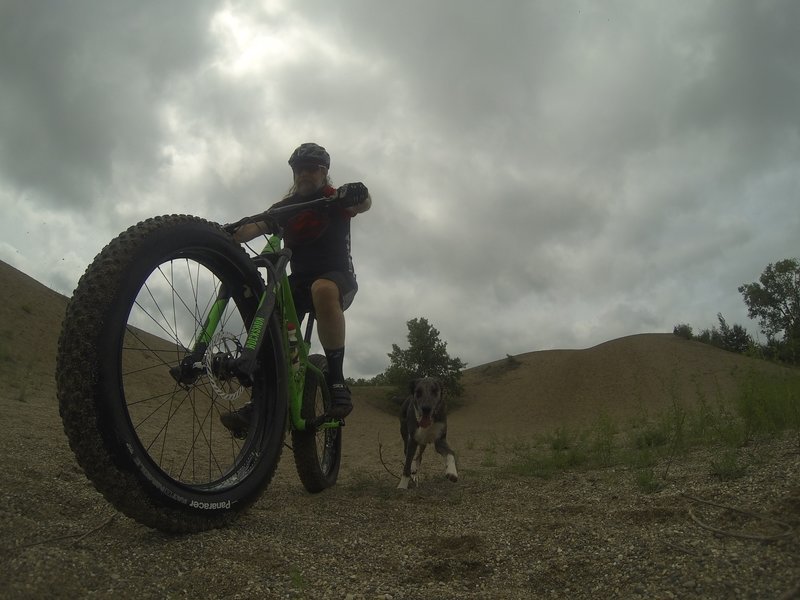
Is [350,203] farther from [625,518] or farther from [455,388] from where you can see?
[455,388]

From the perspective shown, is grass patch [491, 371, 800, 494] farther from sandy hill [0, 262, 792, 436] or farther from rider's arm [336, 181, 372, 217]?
sandy hill [0, 262, 792, 436]

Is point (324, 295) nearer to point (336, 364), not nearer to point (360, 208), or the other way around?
point (336, 364)

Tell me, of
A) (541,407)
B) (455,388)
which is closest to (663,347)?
(541,407)

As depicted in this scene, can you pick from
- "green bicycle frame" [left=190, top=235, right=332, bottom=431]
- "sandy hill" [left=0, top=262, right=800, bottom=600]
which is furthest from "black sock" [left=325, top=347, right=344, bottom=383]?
"sandy hill" [left=0, top=262, right=800, bottom=600]

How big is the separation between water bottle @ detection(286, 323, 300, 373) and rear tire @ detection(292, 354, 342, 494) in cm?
34

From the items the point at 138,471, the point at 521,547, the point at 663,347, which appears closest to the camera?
the point at 138,471

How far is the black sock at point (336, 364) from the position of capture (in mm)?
3643

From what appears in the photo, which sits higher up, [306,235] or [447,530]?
[306,235]

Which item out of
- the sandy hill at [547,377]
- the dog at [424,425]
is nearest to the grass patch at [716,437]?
the dog at [424,425]

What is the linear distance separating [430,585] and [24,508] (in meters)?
1.78

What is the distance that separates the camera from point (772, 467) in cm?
272

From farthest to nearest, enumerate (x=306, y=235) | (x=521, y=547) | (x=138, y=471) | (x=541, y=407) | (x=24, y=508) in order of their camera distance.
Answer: (x=541, y=407)
(x=306, y=235)
(x=521, y=547)
(x=24, y=508)
(x=138, y=471)

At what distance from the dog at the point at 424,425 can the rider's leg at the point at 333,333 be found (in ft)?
6.85

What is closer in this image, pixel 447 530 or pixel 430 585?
pixel 430 585
